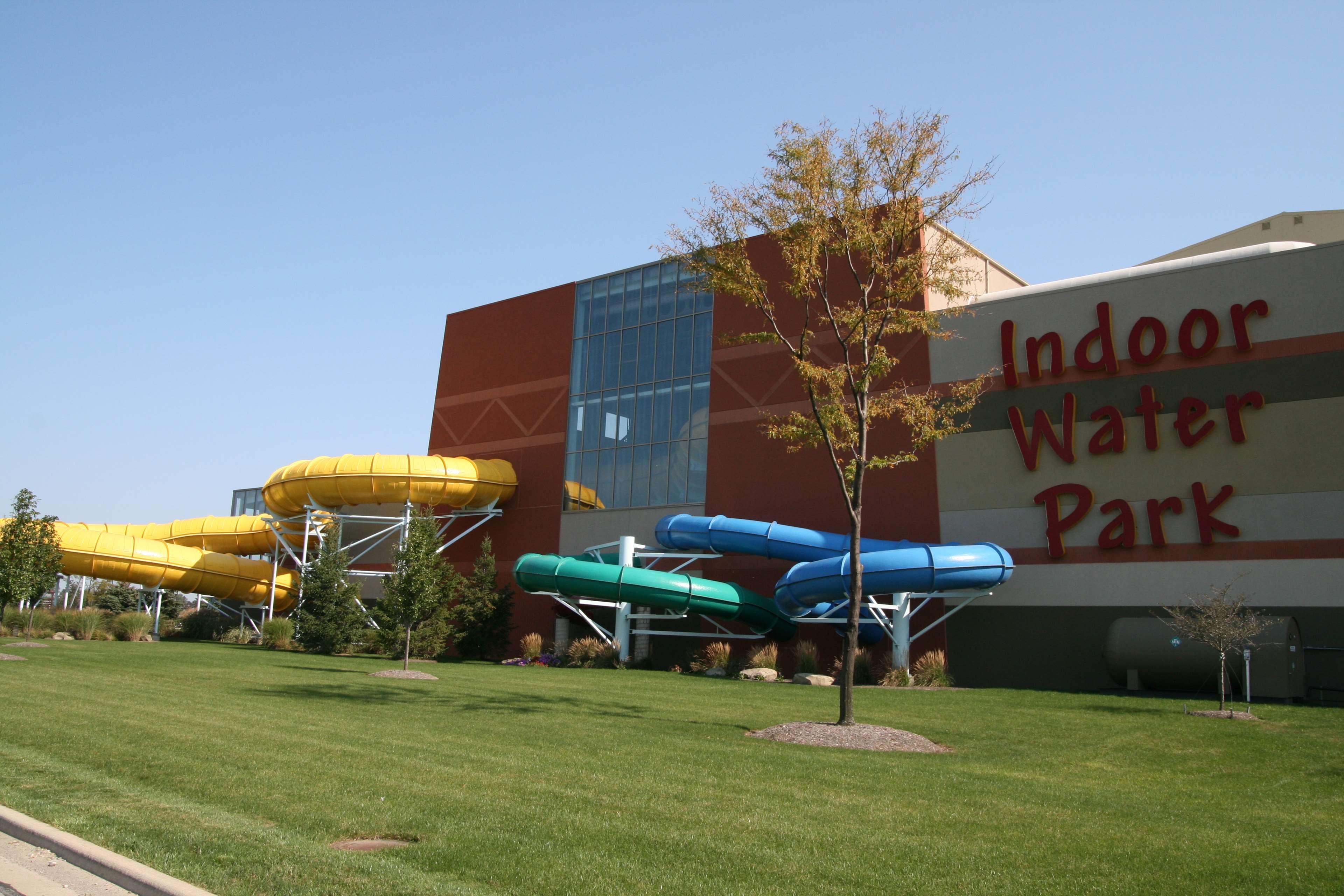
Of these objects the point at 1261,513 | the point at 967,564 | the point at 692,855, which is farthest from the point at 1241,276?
the point at 692,855

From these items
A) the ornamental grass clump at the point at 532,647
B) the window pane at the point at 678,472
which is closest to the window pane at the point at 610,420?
the window pane at the point at 678,472

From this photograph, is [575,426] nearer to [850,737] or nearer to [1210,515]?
[1210,515]

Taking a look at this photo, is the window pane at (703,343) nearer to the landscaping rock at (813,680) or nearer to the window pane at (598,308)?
the window pane at (598,308)

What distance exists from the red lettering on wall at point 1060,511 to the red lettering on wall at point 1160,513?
1.54 metres

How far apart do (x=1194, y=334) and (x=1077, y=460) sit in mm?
4372

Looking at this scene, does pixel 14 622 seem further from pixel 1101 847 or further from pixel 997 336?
pixel 1101 847

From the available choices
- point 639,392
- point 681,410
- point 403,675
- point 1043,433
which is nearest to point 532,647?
point 681,410

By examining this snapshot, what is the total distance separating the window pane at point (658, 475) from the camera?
37125 mm

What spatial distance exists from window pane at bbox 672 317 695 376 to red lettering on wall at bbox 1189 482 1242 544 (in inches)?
680

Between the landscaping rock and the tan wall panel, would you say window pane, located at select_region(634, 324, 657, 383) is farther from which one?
the landscaping rock

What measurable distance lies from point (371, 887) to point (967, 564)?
22.5m

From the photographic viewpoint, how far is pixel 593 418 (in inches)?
1581

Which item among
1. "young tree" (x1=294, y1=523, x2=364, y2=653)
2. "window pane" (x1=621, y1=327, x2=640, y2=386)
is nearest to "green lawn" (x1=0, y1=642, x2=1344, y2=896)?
"young tree" (x1=294, y1=523, x2=364, y2=653)

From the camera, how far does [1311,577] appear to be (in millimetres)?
25000
